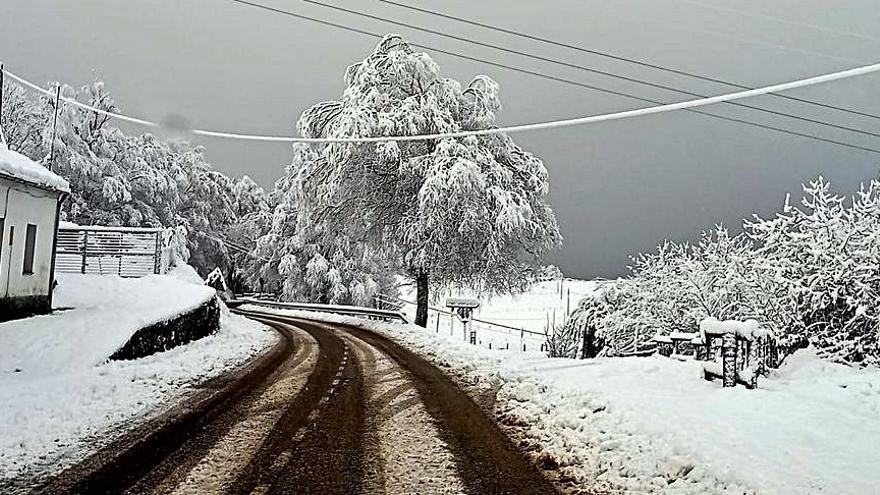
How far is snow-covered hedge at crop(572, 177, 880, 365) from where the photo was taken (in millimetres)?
13055

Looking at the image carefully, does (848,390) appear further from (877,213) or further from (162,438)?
(162,438)

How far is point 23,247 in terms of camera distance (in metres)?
15.7

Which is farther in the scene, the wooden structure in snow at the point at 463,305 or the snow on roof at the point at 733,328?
the wooden structure in snow at the point at 463,305

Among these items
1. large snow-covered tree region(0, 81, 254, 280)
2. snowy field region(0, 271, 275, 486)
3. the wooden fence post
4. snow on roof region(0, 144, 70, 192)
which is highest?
large snow-covered tree region(0, 81, 254, 280)

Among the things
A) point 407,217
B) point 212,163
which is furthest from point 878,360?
point 212,163

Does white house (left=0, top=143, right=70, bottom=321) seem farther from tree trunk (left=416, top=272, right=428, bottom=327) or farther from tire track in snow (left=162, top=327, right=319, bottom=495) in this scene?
tree trunk (left=416, top=272, right=428, bottom=327)

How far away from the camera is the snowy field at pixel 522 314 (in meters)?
23.4

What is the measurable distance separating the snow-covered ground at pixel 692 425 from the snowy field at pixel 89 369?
4456 mm

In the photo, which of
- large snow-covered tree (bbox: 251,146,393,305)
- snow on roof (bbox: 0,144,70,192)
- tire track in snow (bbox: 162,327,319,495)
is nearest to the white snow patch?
snow on roof (bbox: 0,144,70,192)

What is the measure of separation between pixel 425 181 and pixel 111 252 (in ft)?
36.6

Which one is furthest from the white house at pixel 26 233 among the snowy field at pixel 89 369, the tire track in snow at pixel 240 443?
the tire track in snow at pixel 240 443

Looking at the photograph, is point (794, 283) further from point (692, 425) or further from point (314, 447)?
point (314, 447)

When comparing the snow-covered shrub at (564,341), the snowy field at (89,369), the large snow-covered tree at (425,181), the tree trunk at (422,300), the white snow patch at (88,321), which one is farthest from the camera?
the tree trunk at (422,300)

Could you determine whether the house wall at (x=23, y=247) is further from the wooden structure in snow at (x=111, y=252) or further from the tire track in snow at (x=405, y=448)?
the tire track in snow at (x=405, y=448)
